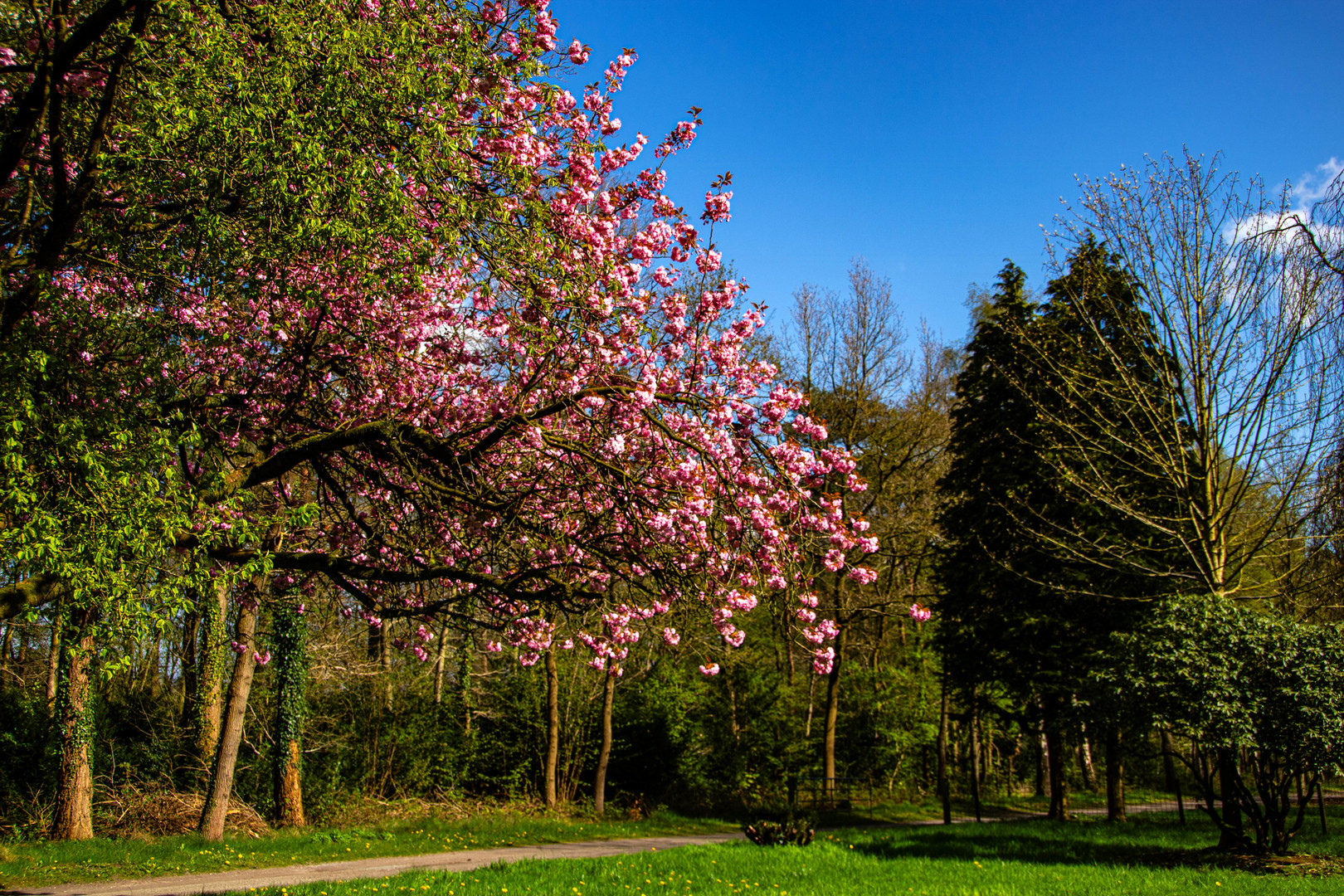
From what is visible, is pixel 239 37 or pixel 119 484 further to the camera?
pixel 239 37

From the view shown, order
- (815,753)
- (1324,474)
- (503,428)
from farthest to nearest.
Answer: (815,753) < (1324,474) < (503,428)

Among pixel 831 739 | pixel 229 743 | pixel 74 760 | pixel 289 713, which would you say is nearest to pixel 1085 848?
pixel 831 739

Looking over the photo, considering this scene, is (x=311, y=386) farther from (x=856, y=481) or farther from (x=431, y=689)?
(x=431, y=689)

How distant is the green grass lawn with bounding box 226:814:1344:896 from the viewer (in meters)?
7.66

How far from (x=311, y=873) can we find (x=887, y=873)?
684cm

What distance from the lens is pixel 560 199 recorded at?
21.7 feet

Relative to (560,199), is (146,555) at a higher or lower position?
lower

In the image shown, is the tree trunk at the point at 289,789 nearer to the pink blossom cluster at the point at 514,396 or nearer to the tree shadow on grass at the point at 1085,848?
the pink blossom cluster at the point at 514,396

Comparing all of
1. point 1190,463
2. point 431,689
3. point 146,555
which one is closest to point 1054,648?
point 1190,463

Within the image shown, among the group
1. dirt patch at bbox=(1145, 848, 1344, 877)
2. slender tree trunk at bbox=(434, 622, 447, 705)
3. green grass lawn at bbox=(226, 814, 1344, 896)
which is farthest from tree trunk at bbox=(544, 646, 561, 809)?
dirt patch at bbox=(1145, 848, 1344, 877)

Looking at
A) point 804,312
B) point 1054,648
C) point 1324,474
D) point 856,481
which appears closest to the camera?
point 856,481

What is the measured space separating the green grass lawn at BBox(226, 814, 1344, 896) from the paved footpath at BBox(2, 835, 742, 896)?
1162 mm

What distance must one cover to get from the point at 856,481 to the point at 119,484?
650 cm

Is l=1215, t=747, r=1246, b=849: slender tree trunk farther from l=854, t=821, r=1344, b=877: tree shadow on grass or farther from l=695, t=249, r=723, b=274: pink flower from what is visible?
l=695, t=249, r=723, b=274: pink flower
